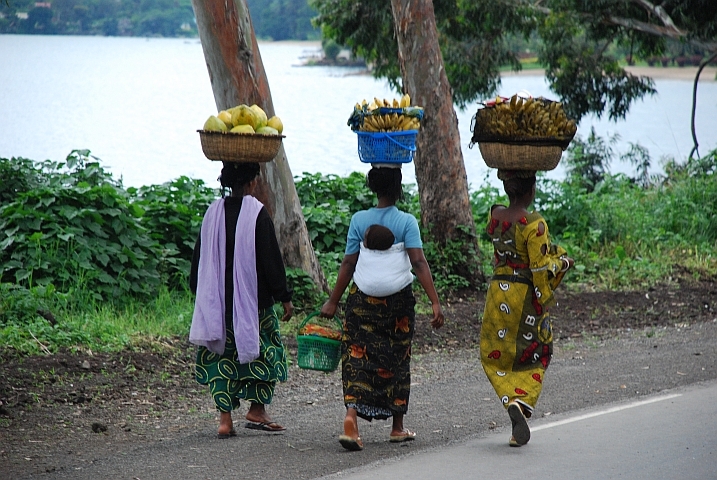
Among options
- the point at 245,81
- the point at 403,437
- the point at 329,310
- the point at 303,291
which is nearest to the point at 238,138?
the point at 329,310

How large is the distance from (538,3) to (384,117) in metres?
15.6

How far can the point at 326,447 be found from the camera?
563cm

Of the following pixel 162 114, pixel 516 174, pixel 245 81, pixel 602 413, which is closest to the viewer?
pixel 516 174

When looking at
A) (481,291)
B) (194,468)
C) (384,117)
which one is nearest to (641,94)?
(481,291)

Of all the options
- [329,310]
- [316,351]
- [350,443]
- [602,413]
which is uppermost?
[329,310]

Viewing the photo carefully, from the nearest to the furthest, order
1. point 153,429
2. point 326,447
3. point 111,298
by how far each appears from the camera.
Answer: point 326,447 → point 153,429 → point 111,298

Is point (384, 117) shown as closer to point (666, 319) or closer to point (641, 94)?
point (666, 319)

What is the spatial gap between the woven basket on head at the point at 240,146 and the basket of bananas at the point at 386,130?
527 mm

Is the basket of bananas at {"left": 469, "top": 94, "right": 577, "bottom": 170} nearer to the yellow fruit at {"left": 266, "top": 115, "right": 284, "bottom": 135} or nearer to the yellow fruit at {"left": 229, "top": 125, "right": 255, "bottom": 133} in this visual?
→ the yellow fruit at {"left": 266, "top": 115, "right": 284, "bottom": 135}

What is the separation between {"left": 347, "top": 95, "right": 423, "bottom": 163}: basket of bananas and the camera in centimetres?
564

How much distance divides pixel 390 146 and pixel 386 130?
107 millimetres

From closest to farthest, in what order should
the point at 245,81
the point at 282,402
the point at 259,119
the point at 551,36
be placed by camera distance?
the point at 259,119
the point at 282,402
the point at 245,81
the point at 551,36

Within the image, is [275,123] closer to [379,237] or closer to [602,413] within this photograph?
[379,237]

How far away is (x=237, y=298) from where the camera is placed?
18.5 feet
